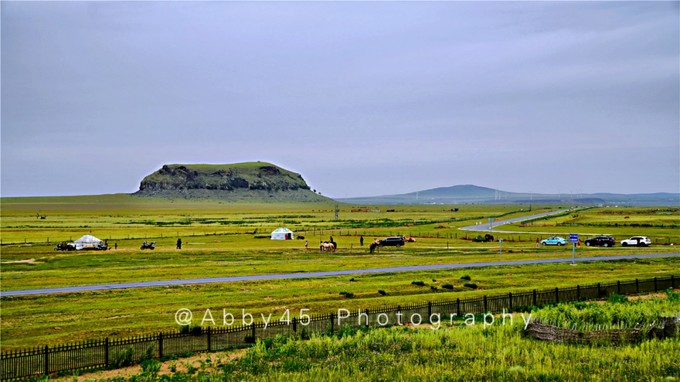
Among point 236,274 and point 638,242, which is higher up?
point 638,242

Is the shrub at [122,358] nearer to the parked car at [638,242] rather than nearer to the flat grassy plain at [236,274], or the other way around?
the flat grassy plain at [236,274]

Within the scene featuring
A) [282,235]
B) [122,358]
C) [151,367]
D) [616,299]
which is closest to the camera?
[151,367]

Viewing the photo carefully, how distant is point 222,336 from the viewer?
93.2ft

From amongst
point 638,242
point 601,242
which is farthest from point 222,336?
point 638,242

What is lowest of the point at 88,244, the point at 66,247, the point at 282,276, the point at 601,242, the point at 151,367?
the point at 151,367

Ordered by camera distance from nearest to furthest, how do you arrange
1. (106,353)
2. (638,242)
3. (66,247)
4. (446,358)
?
(446,358), (106,353), (638,242), (66,247)

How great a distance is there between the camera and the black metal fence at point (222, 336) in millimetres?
24188

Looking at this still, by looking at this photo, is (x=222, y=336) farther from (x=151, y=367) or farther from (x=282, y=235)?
(x=282, y=235)

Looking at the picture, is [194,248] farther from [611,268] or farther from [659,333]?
[659,333]

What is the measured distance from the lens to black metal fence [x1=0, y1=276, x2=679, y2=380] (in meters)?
24.2

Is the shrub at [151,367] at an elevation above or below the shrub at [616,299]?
below

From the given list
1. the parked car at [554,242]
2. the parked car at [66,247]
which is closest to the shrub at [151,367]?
the parked car at [66,247]

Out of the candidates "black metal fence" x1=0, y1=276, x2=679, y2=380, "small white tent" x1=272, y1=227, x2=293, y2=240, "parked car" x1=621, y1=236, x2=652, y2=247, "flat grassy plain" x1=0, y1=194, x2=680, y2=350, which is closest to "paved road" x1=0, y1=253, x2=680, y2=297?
"flat grassy plain" x1=0, y1=194, x2=680, y2=350

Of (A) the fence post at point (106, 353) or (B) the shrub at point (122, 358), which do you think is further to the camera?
(B) the shrub at point (122, 358)
